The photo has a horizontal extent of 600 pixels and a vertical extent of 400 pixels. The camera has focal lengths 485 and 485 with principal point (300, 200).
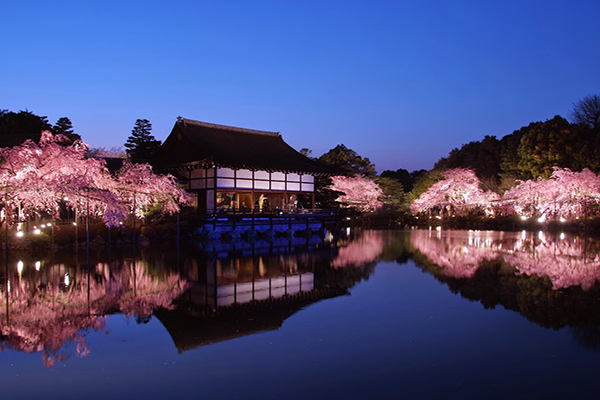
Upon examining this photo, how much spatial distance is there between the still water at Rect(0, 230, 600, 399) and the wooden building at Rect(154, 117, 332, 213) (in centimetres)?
1337

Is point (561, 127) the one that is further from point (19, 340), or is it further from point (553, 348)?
point (19, 340)

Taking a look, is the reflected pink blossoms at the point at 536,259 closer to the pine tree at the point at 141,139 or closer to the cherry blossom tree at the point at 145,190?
the cherry blossom tree at the point at 145,190

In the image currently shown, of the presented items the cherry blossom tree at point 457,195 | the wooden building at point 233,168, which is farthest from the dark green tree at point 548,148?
the wooden building at point 233,168

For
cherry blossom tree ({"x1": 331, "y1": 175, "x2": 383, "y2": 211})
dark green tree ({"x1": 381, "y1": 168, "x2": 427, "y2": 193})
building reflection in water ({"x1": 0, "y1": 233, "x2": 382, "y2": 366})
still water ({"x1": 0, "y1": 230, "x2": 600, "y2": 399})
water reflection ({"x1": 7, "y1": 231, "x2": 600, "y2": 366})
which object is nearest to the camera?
still water ({"x1": 0, "y1": 230, "x2": 600, "y2": 399})

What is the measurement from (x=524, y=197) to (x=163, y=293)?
31.1 metres

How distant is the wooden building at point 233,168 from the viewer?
27844 mm

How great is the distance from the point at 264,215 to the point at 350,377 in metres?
22.3

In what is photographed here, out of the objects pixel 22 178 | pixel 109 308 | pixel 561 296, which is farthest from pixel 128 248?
pixel 561 296

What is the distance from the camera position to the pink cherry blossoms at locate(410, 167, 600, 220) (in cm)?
3158

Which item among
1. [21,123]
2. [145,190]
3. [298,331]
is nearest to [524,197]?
[145,190]

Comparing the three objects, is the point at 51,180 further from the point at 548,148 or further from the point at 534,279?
the point at 548,148

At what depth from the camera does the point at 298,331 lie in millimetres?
7805

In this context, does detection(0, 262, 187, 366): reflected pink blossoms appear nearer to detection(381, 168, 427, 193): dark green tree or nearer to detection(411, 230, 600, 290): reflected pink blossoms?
detection(411, 230, 600, 290): reflected pink blossoms

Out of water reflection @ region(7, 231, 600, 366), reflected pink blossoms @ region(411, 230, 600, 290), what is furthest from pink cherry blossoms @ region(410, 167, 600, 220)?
water reflection @ region(7, 231, 600, 366)
